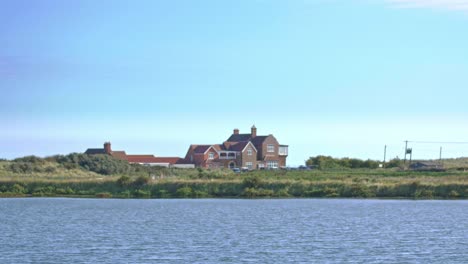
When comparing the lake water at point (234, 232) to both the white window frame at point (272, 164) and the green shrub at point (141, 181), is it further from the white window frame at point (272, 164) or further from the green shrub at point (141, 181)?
the white window frame at point (272, 164)

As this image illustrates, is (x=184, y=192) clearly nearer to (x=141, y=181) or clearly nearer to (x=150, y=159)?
(x=141, y=181)

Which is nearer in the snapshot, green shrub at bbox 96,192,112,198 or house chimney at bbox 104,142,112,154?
green shrub at bbox 96,192,112,198

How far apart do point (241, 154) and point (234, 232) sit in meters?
78.9

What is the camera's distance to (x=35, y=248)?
32688 millimetres

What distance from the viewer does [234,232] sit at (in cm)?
3884

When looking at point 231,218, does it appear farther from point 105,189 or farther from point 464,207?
point 105,189

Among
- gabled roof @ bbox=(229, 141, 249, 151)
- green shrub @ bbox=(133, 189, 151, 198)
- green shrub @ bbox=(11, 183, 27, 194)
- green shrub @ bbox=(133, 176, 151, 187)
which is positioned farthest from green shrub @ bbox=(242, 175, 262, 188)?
gabled roof @ bbox=(229, 141, 249, 151)

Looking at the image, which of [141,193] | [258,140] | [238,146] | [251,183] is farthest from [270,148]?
[141,193]

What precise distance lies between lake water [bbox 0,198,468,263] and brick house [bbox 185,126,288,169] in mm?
58719

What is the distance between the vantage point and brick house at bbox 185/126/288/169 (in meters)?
118

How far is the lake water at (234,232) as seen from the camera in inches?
1209

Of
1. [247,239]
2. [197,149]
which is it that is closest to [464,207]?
[247,239]

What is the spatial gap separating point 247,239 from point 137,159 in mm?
88642

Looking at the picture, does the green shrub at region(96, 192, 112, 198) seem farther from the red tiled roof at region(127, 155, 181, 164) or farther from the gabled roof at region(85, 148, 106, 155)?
the red tiled roof at region(127, 155, 181, 164)
